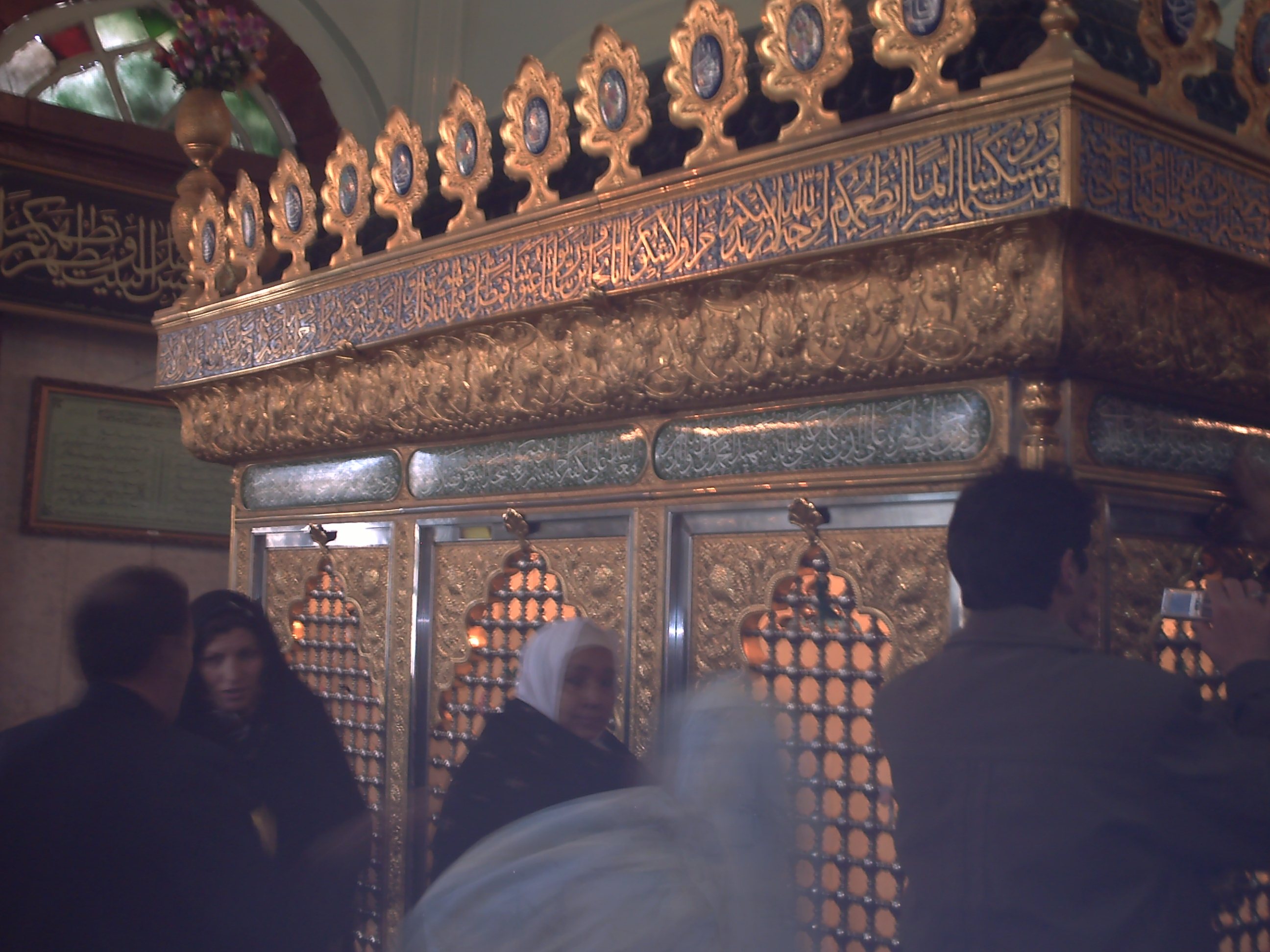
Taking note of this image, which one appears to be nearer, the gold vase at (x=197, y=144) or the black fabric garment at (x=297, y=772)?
the black fabric garment at (x=297, y=772)

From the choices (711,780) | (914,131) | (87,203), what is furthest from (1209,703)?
(87,203)

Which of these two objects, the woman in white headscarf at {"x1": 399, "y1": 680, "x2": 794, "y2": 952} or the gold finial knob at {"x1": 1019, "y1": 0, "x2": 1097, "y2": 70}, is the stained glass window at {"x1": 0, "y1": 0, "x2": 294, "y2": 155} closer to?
the gold finial knob at {"x1": 1019, "y1": 0, "x2": 1097, "y2": 70}

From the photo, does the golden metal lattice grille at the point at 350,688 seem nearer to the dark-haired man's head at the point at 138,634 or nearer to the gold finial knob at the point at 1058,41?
the dark-haired man's head at the point at 138,634

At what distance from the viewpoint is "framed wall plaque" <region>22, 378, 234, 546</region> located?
15.1 ft

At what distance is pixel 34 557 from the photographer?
456 cm

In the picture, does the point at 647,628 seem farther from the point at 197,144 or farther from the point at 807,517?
the point at 197,144

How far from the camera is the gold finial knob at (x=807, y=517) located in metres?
1.92

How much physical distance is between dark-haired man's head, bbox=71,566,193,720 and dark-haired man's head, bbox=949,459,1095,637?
91cm

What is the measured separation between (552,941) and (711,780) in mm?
224

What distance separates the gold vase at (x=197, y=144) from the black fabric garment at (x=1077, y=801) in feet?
8.51

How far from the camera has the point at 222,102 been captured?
3.22 m

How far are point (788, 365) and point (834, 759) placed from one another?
0.63 m

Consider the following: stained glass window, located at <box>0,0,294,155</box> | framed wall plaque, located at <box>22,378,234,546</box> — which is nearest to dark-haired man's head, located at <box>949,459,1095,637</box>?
framed wall plaque, located at <box>22,378,234,546</box>

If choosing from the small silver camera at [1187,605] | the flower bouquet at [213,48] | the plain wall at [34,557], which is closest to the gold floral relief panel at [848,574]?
the small silver camera at [1187,605]
